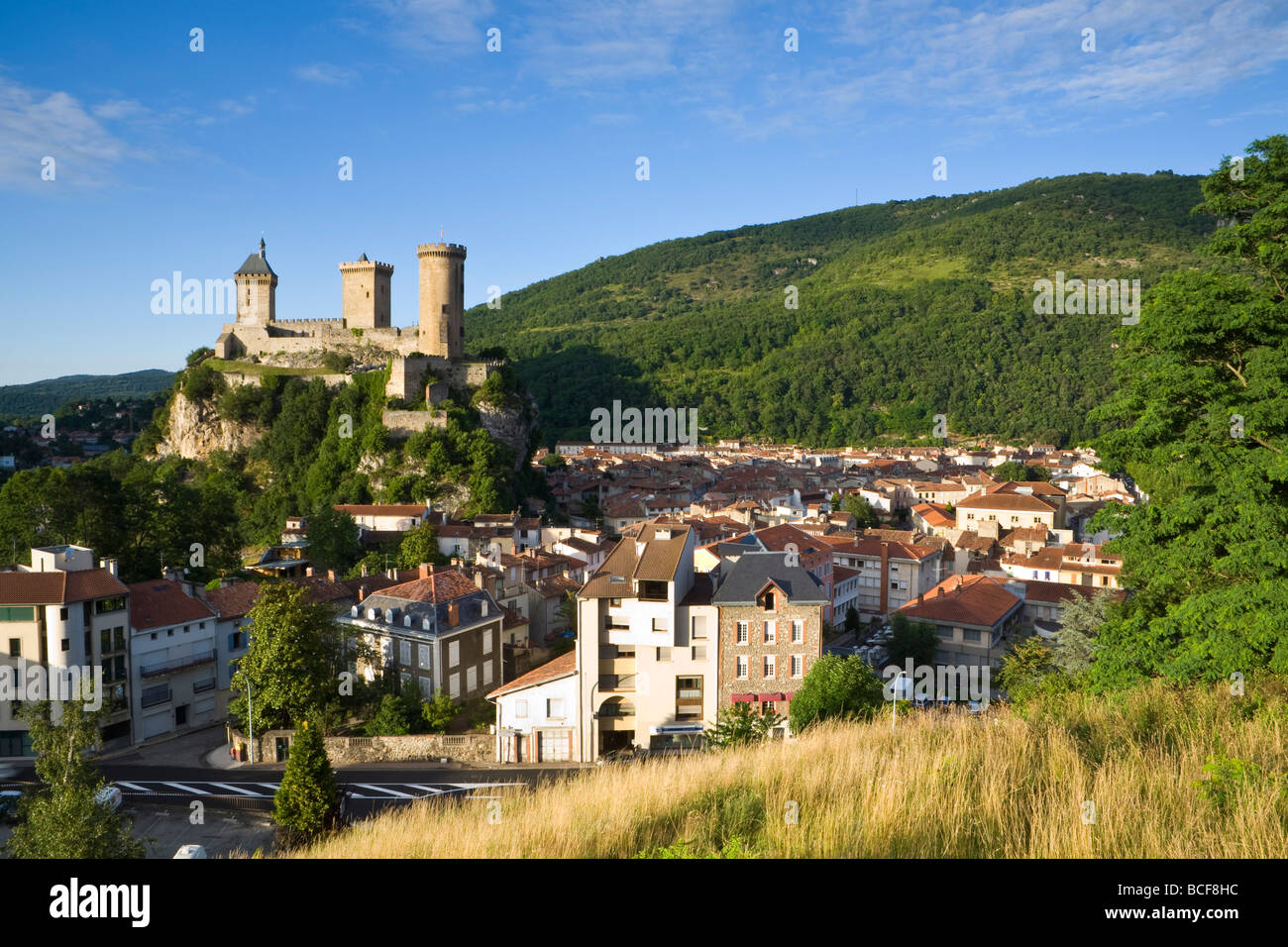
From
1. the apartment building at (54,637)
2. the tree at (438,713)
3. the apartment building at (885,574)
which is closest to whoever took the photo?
the apartment building at (54,637)

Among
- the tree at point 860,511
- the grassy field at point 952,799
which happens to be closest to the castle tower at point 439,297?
the tree at point 860,511

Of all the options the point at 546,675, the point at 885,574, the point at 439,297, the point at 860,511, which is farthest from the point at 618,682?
the point at 860,511

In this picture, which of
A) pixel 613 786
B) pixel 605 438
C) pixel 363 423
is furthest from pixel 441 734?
pixel 605 438

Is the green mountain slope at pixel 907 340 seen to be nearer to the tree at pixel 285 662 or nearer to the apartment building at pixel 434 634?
the apartment building at pixel 434 634

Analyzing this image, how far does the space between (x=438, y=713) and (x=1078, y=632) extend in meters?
16.6

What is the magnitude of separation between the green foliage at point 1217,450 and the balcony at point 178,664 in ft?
85.3

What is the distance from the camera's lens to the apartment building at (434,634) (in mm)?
26625

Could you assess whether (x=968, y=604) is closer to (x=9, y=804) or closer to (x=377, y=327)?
(x=9, y=804)

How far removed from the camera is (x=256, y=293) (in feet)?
208

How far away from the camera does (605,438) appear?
113 meters

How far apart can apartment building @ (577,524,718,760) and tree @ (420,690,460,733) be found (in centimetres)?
415
